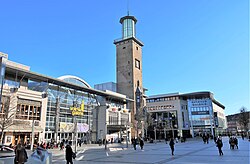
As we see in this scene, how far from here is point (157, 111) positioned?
86.3 m

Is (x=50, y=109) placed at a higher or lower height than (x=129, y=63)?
lower

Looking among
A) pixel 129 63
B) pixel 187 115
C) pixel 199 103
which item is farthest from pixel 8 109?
pixel 199 103

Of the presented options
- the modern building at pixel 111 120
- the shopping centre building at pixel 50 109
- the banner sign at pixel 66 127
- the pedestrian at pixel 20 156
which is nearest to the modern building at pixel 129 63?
the modern building at pixel 111 120

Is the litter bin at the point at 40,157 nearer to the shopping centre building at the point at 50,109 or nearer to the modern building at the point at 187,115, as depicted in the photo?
the shopping centre building at the point at 50,109

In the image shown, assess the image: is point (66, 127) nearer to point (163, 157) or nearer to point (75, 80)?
point (75, 80)

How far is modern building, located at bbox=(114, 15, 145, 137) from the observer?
65.0 metres

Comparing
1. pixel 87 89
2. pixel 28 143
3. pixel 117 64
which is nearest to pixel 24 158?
pixel 28 143

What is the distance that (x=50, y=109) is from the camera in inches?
1479

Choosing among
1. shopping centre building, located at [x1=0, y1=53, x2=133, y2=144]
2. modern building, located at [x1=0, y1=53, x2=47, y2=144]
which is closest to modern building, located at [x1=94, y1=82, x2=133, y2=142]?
shopping centre building, located at [x1=0, y1=53, x2=133, y2=144]

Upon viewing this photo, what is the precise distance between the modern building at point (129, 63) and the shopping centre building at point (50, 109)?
10.4 meters

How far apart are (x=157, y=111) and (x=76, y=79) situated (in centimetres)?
4735

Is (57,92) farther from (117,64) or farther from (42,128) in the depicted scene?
(117,64)

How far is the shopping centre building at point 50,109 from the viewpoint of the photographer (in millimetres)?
28969

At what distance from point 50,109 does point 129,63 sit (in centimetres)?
3454
